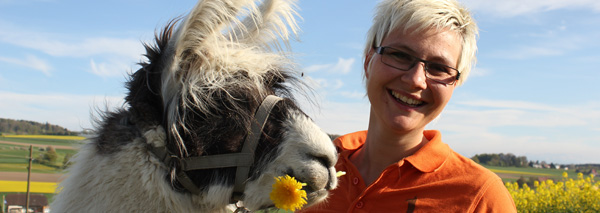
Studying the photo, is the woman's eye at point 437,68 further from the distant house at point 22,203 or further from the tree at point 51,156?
the distant house at point 22,203

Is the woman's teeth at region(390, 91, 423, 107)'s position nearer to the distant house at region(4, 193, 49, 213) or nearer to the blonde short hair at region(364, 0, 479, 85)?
the blonde short hair at region(364, 0, 479, 85)

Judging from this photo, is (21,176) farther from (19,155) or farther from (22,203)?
(22,203)

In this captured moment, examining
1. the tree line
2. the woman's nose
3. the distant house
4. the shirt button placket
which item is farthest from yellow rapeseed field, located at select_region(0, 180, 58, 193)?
the woman's nose

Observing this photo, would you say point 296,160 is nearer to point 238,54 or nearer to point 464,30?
point 238,54

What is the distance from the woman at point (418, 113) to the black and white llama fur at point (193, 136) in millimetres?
437

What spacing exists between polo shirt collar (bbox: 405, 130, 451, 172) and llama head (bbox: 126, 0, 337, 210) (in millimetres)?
527

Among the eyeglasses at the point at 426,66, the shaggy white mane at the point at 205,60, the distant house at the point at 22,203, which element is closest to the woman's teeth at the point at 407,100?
the eyeglasses at the point at 426,66

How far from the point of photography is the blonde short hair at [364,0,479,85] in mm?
2275

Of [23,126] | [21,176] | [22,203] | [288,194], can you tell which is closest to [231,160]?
[288,194]

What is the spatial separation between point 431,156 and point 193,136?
4.15 feet

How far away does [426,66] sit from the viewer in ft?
7.57

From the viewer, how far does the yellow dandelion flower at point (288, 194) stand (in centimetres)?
185

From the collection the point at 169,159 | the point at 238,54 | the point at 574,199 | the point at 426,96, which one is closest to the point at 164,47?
the point at 238,54

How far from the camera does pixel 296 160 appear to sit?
2.00 metres
